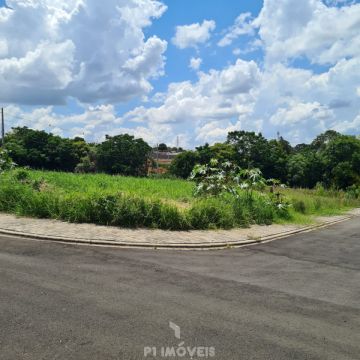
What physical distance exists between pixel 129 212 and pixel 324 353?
848 centimetres

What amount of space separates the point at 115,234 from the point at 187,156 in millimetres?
54941

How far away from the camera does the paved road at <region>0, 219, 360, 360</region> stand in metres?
4.80

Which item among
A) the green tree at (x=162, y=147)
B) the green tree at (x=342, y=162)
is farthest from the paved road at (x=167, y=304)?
the green tree at (x=162, y=147)

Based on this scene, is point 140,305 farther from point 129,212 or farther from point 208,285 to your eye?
point 129,212

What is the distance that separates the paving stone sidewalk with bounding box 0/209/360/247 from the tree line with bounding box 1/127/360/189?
4746cm

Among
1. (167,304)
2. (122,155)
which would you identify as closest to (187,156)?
(122,155)

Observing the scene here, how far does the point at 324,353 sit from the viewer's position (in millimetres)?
4867

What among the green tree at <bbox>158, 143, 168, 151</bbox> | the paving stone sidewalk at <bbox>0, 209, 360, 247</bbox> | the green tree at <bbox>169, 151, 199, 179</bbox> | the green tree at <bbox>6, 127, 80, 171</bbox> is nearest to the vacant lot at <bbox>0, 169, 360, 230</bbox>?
the paving stone sidewalk at <bbox>0, 209, 360, 247</bbox>

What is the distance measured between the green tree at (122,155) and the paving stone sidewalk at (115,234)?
5162cm

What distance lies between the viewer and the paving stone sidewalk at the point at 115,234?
1050cm

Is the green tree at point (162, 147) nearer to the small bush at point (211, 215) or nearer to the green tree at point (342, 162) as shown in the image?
the green tree at point (342, 162)

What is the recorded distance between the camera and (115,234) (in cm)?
1123

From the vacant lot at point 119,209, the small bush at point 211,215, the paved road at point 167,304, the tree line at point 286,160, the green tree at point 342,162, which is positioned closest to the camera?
the paved road at point 167,304

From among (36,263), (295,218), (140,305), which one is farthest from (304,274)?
(295,218)
